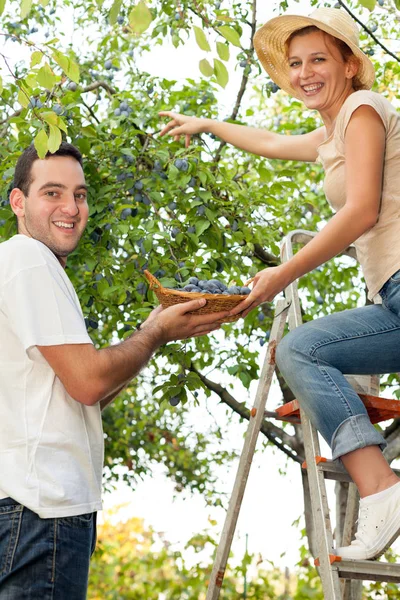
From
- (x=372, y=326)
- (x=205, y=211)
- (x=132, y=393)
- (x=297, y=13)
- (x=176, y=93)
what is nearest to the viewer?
(x=372, y=326)

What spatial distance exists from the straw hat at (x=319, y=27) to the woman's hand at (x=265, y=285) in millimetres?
A: 691

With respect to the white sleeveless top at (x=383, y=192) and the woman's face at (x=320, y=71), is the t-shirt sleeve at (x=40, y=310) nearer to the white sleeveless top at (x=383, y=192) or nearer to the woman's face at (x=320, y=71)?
the white sleeveless top at (x=383, y=192)

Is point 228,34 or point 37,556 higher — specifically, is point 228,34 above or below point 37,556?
above

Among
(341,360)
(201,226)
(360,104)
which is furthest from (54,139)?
(201,226)

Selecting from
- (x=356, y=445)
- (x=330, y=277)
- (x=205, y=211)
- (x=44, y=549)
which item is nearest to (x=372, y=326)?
(x=356, y=445)

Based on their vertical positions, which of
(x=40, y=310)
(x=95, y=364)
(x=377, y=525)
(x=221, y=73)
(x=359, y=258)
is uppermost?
(x=221, y=73)

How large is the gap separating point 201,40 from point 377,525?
125 centimetres

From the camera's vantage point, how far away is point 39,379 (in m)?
1.88

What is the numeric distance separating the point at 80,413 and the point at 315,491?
31.9 inches

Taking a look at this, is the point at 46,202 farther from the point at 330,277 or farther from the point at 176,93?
the point at 330,277

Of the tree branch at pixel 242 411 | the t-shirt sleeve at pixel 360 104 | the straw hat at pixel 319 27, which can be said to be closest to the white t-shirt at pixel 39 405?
the t-shirt sleeve at pixel 360 104

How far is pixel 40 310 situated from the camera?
73.1 inches

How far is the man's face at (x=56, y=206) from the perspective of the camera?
2203 mm

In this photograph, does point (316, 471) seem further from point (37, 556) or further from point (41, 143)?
point (41, 143)
